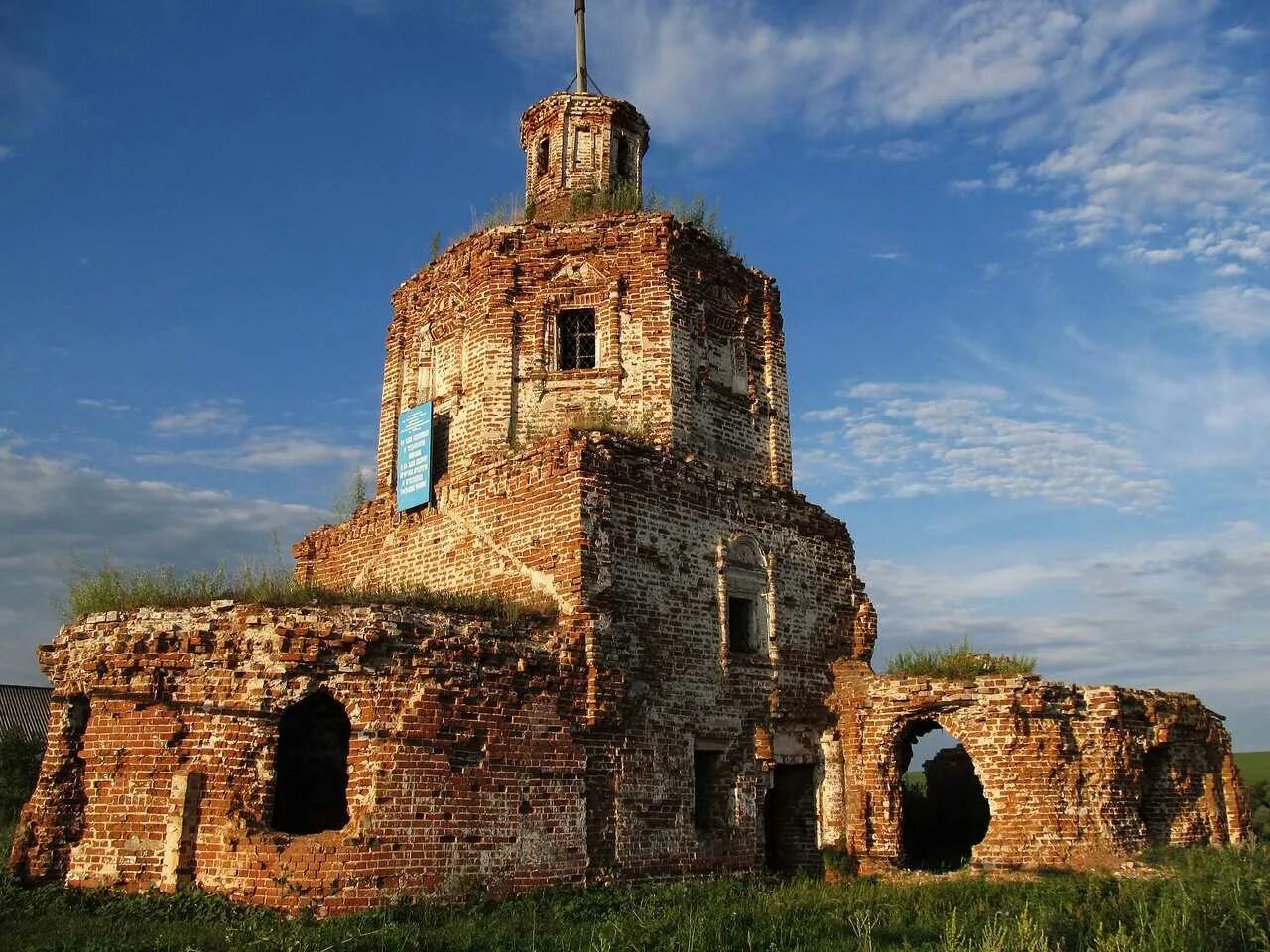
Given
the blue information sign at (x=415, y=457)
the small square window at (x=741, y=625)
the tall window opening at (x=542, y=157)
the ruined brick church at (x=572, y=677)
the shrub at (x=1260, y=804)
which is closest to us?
the ruined brick church at (x=572, y=677)

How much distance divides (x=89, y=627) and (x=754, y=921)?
23.8ft

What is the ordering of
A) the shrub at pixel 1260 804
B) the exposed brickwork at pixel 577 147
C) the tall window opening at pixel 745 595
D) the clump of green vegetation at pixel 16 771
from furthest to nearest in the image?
the shrub at pixel 1260 804, the clump of green vegetation at pixel 16 771, the exposed brickwork at pixel 577 147, the tall window opening at pixel 745 595

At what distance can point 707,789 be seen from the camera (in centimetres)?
1288

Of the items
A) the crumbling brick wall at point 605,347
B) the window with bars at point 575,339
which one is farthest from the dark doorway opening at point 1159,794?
the window with bars at point 575,339

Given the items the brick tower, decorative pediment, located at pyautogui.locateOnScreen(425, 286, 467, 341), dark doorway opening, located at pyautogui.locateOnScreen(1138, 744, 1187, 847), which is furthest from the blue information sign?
dark doorway opening, located at pyautogui.locateOnScreen(1138, 744, 1187, 847)

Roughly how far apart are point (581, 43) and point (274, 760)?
1289 cm

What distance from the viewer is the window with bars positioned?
48.2 ft

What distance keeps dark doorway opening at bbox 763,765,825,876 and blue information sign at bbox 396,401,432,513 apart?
19.9ft

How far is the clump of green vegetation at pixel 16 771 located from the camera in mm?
20531

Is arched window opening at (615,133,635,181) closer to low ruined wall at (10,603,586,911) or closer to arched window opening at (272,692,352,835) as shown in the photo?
low ruined wall at (10,603,586,911)

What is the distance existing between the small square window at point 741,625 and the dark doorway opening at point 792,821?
162cm

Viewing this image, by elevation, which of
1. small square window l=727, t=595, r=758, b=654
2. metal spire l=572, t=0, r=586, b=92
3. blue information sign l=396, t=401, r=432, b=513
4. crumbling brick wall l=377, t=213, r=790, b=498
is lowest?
small square window l=727, t=595, r=758, b=654

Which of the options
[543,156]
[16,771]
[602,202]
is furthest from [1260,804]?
[16,771]

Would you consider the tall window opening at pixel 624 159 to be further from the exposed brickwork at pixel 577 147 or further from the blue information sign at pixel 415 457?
the blue information sign at pixel 415 457
